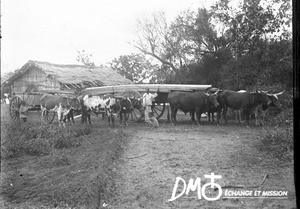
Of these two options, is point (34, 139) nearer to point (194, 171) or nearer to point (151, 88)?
point (194, 171)

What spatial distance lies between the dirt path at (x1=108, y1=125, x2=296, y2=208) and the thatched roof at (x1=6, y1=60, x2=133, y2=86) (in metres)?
9.63

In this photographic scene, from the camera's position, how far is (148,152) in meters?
6.89

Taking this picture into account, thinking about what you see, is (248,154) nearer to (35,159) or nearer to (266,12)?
(266,12)

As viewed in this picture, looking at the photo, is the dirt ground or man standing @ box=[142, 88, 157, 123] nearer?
the dirt ground

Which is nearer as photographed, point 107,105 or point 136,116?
point 107,105

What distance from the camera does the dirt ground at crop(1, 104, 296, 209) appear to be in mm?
4285

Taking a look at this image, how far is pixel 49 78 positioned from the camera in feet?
51.3

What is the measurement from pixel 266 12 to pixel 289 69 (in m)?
2.14

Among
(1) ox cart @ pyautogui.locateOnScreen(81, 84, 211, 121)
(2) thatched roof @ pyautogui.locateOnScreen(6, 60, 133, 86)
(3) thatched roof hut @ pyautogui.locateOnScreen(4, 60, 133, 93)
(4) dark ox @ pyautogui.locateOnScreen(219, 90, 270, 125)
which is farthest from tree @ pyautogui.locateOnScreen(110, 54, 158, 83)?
(4) dark ox @ pyautogui.locateOnScreen(219, 90, 270, 125)

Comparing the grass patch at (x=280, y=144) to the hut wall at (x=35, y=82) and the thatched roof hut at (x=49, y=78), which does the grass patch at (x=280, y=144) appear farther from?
the hut wall at (x=35, y=82)

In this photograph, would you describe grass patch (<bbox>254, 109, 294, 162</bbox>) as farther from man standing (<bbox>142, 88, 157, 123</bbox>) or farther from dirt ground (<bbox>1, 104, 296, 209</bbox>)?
man standing (<bbox>142, 88, 157, 123</bbox>)

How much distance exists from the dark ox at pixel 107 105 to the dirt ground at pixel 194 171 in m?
4.21

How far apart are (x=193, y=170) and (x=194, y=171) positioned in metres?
0.06

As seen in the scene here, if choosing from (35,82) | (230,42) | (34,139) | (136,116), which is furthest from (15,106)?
(230,42)
